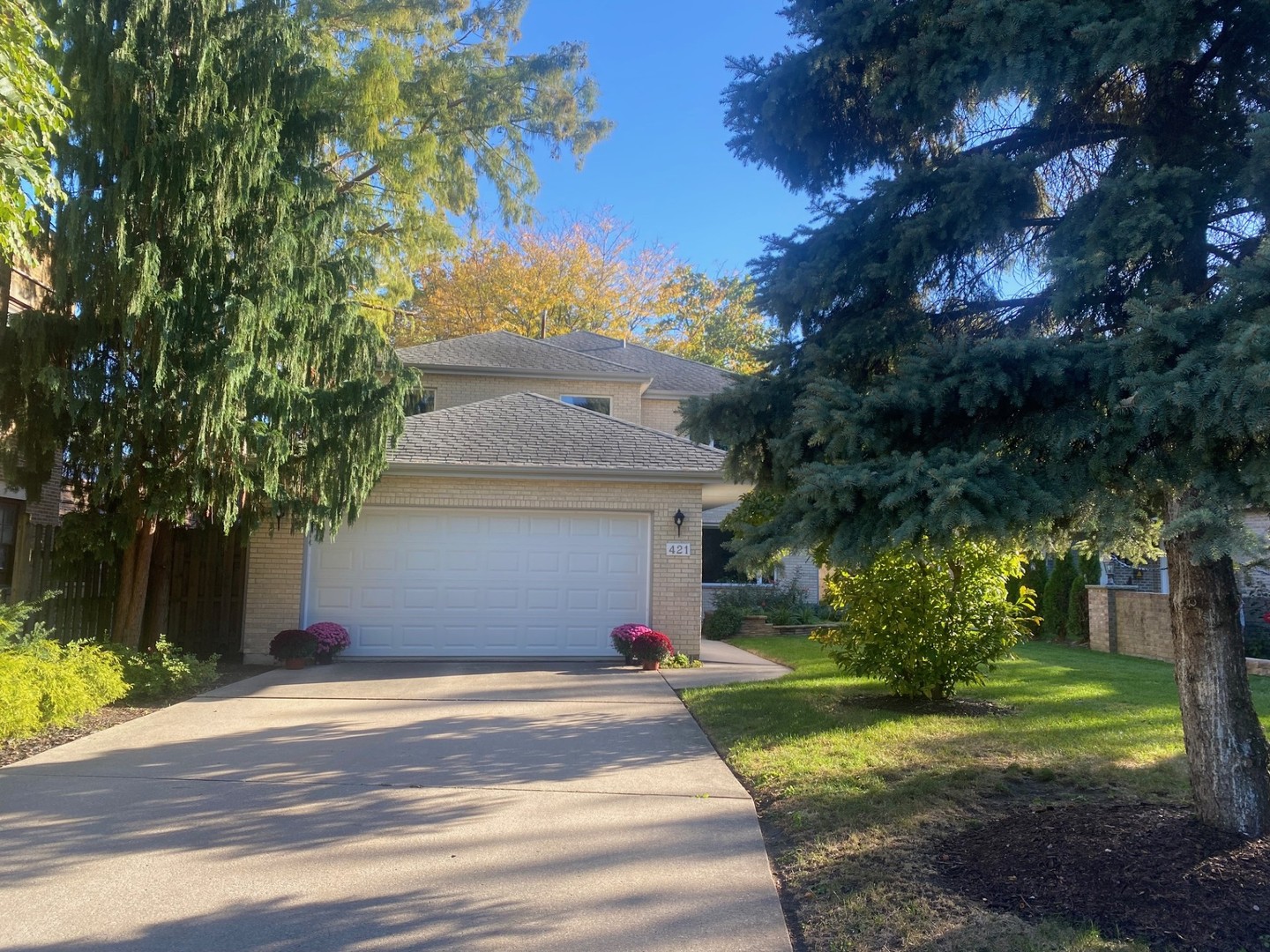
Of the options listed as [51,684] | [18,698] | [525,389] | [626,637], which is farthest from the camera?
[525,389]

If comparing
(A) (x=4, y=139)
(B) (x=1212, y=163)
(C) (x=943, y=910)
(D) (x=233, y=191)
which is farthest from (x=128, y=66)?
(C) (x=943, y=910)

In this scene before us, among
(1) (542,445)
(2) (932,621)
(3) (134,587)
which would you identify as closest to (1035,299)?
(2) (932,621)

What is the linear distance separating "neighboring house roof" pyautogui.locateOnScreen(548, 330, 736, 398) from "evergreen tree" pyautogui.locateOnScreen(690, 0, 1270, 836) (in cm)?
1640

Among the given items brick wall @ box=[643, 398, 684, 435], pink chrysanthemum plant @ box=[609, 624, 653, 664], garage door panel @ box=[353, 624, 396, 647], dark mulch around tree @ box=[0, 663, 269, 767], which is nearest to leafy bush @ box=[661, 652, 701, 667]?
pink chrysanthemum plant @ box=[609, 624, 653, 664]

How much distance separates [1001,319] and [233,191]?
7586 mm

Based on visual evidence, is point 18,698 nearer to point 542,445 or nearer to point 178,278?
point 178,278

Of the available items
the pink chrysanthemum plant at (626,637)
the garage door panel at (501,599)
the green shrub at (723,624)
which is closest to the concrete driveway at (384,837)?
the pink chrysanthemum plant at (626,637)

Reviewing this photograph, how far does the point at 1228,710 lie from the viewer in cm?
471

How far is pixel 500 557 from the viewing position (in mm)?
13133

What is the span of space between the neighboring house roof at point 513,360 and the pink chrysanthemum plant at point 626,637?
381 inches

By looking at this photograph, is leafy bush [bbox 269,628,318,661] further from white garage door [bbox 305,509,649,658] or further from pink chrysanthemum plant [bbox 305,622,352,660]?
white garage door [bbox 305,509,649,658]

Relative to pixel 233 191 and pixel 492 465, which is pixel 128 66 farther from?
pixel 492 465

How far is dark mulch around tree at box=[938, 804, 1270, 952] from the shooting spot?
3.94 meters

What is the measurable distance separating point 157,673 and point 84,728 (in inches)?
60.0
